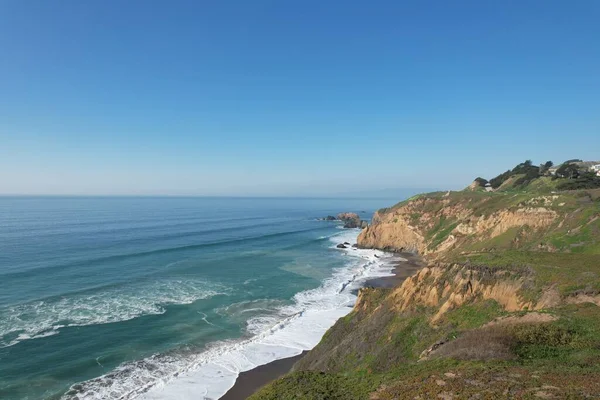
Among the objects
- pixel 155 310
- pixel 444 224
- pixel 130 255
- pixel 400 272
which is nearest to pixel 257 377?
pixel 155 310

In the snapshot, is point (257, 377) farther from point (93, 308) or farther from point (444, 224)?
point (444, 224)

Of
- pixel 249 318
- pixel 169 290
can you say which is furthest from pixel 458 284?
A: pixel 169 290

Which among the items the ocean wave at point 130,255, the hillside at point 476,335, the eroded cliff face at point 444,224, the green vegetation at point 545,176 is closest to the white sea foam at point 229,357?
the hillside at point 476,335

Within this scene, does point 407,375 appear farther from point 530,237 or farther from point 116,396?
point 530,237

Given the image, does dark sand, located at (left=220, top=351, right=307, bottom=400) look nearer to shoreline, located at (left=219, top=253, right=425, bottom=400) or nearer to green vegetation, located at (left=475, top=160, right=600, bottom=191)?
shoreline, located at (left=219, top=253, right=425, bottom=400)

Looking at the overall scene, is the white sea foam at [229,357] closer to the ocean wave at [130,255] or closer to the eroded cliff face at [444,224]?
the eroded cliff face at [444,224]
